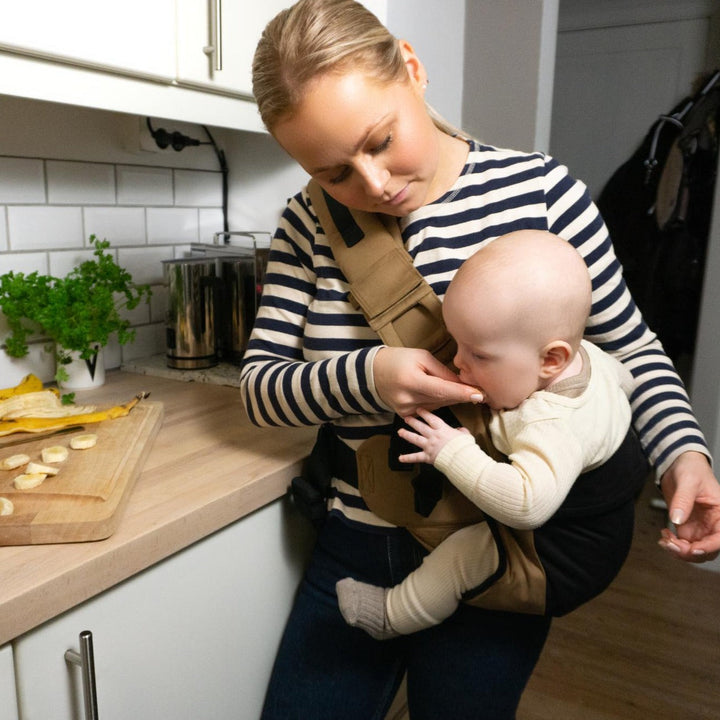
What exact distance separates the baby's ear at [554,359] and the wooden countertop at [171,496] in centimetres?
40

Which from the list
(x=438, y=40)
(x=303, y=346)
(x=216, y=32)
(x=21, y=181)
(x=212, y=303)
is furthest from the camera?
(x=438, y=40)

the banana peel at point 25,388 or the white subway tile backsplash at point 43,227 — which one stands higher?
the white subway tile backsplash at point 43,227

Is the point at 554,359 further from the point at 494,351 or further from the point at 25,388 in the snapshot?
the point at 25,388

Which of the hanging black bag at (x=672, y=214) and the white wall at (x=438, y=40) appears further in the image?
the hanging black bag at (x=672, y=214)

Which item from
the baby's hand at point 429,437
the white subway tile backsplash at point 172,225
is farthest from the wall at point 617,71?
the baby's hand at point 429,437

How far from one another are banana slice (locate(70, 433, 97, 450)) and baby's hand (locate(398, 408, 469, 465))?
464 millimetres

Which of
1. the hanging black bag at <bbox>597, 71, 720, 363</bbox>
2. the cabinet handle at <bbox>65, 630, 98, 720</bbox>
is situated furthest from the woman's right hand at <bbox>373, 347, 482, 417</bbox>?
the hanging black bag at <bbox>597, 71, 720, 363</bbox>

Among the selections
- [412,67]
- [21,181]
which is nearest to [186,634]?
[412,67]

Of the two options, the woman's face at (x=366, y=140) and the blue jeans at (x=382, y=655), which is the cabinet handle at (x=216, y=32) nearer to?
the woman's face at (x=366, y=140)

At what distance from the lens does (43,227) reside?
132 cm

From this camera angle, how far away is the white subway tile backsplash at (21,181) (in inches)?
48.7

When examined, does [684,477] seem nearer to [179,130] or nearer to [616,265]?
[616,265]

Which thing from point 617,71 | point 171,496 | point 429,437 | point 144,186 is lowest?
point 171,496

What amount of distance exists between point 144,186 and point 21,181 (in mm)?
297
